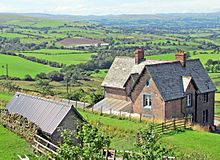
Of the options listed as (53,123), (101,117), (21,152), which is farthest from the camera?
(101,117)

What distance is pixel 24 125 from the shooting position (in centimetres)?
3195

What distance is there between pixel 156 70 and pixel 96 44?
6118 inches

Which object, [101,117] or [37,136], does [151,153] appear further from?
[101,117]

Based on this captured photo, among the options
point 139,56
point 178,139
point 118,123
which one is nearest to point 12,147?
point 118,123

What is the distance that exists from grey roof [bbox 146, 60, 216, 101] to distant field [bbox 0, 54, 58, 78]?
6195cm

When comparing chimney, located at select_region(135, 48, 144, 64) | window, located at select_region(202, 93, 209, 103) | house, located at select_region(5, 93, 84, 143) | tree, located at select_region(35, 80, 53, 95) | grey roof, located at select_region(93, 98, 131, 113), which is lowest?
tree, located at select_region(35, 80, 53, 95)

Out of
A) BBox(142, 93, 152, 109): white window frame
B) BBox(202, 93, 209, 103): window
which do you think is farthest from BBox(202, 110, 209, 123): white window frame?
BBox(142, 93, 152, 109): white window frame

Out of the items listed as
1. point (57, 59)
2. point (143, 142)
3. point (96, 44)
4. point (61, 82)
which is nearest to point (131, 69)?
point (143, 142)

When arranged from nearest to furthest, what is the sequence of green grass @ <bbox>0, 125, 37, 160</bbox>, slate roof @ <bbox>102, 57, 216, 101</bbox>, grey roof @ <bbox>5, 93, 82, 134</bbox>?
green grass @ <bbox>0, 125, 37, 160</bbox>
grey roof @ <bbox>5, 93, 82, 134</bbox>
slate roof @ <bbox>102, 57, 216, 101</bbox>

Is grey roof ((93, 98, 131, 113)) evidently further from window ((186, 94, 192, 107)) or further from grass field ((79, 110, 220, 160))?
grass field ((79, 110, 220, 160))

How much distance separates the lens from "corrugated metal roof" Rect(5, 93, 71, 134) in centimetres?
3119

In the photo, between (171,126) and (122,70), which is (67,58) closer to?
(122,70)

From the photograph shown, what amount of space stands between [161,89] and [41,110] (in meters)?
13.4

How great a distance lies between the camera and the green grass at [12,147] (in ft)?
89.3
